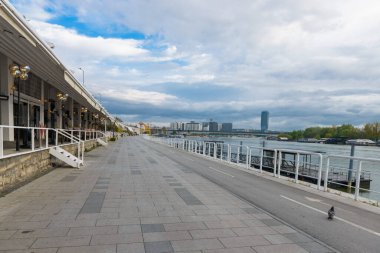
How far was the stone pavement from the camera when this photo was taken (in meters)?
4.72

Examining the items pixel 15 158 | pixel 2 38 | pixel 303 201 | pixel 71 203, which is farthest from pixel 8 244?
pixel 2 38

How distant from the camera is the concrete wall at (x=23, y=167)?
8266 millimetres

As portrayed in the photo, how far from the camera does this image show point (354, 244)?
5102 mm

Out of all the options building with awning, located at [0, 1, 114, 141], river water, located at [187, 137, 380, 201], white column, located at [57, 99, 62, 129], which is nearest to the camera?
building with awning, located at [0, 1, 114, 141]

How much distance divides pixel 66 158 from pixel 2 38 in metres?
5.89

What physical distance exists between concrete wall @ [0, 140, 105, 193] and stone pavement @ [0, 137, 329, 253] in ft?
1.40

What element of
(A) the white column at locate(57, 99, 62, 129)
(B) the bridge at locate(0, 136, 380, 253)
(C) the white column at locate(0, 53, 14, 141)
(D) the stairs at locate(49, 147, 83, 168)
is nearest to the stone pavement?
(B) the bridge at locate(0, 136, 380, 253)

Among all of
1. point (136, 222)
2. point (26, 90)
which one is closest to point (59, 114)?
point (26, 90)

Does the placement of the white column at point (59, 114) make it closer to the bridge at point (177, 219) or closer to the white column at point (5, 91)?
the white column at point (5, 91)

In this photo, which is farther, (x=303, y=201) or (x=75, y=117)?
(x=75, y=117)

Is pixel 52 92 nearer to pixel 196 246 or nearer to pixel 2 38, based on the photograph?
pixel 2 38

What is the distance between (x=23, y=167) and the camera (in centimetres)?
991

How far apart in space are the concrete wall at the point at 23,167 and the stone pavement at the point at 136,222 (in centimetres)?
43

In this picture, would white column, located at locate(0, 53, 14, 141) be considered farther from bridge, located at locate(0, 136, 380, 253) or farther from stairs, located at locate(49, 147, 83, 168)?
bridge, located at locate(0, 136, 380, 253)
